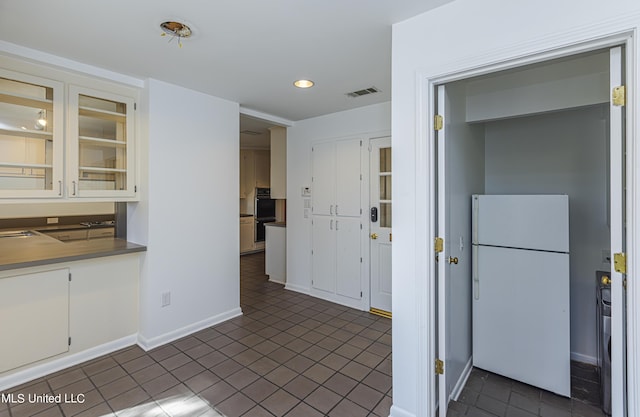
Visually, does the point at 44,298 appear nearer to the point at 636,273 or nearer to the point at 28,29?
the point at 28,29

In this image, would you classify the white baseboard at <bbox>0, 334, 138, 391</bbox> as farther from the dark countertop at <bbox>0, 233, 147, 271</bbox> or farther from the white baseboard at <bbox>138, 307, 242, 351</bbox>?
the dark countertop at <bbox>0, 233, 147, 271</bbox>

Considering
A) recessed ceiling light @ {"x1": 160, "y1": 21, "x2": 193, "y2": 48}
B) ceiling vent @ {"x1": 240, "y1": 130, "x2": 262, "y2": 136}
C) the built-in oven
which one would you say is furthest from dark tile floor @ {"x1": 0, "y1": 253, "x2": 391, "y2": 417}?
the built-in oven

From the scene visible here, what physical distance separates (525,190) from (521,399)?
5.67ft

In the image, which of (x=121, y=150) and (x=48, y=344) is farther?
(x=121, y=150)

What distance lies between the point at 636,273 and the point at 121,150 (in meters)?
3.55

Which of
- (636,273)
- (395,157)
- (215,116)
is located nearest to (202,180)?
(215,116)

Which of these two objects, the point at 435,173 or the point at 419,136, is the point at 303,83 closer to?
the point at 419,136

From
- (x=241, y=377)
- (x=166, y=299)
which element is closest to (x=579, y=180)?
(x=241, y=377)

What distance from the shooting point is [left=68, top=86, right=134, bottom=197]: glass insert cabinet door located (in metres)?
2.50

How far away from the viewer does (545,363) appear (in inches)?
86.8

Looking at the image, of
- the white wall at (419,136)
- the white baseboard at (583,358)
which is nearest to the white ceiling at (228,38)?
the white wall at (419,136)

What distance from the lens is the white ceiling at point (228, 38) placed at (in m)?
1.69

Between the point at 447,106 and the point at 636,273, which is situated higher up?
the point at 447,106

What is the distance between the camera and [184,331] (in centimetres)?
304
